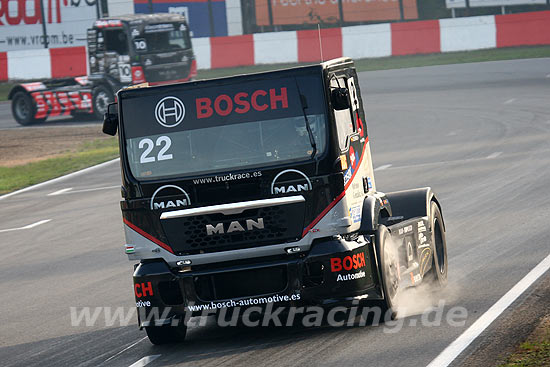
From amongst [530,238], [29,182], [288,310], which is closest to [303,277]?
[288,310]

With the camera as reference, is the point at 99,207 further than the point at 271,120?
Yes

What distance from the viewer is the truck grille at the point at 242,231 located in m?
8.32

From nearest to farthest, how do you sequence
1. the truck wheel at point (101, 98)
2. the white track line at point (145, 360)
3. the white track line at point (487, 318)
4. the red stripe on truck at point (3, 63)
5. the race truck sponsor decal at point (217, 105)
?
the white track line at point (487, 318)
the white track line at point (145, 360)
the race truck sponsor decal at point (217, 105)
the truck wheel at point (101, 98)
the red stripe on truck at point (3, 63)

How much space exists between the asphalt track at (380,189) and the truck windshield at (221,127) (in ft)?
5.05

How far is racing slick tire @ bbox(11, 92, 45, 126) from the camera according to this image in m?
31.3

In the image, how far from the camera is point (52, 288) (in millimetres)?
12062

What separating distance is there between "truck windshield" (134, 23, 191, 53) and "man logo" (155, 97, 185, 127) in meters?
22.5

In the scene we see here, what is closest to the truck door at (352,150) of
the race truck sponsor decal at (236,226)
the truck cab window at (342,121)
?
the truck cab window at (342,121)

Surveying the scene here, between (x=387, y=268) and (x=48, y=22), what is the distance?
35706 mm

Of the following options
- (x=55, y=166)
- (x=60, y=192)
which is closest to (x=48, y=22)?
(x=55, y=166)

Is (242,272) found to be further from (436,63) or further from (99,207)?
(436,63)

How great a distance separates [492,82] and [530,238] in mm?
20530

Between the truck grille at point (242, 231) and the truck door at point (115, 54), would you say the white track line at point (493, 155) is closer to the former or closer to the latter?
the truck grille at point (242, 231)

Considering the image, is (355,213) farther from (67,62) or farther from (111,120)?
(67,62)
